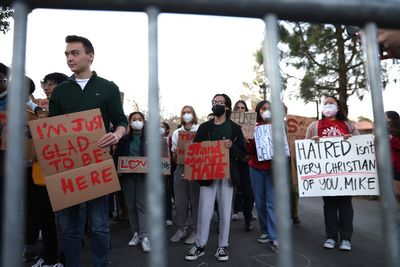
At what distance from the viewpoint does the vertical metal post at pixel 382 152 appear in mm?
655

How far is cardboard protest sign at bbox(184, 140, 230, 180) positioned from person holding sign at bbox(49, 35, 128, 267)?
1.24 m

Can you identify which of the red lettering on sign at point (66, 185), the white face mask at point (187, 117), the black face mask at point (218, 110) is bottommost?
the red lettering on sign at point (66, 185)

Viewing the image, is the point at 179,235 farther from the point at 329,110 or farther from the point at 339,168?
the point at 329,110

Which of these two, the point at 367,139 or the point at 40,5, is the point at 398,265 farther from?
the point at 367,139

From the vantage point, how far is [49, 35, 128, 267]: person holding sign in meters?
2.49

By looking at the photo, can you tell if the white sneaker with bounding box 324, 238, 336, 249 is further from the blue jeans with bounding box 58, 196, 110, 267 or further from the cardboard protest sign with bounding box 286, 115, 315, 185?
the blue jeans with bounding box 58, 196, 110, 267

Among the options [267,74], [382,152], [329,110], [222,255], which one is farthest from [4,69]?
[329,110]

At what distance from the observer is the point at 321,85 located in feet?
37.1

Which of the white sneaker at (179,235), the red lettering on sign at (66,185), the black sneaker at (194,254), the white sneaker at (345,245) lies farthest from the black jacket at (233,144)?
the red lettering on sign at (66,185)

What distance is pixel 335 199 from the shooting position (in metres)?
3.93

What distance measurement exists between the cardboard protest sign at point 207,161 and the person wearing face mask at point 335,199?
1.07 metres

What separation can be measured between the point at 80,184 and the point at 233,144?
1.87 metres

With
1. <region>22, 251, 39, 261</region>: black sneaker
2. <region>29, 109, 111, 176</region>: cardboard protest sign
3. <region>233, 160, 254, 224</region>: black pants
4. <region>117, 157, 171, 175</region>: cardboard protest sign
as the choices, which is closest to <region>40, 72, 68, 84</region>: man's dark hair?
<region>117, 157, 171, 175</region>: cardboard protest sign

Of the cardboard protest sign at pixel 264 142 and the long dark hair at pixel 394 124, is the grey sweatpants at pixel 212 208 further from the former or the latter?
the long dark hair at pixel 394 124
